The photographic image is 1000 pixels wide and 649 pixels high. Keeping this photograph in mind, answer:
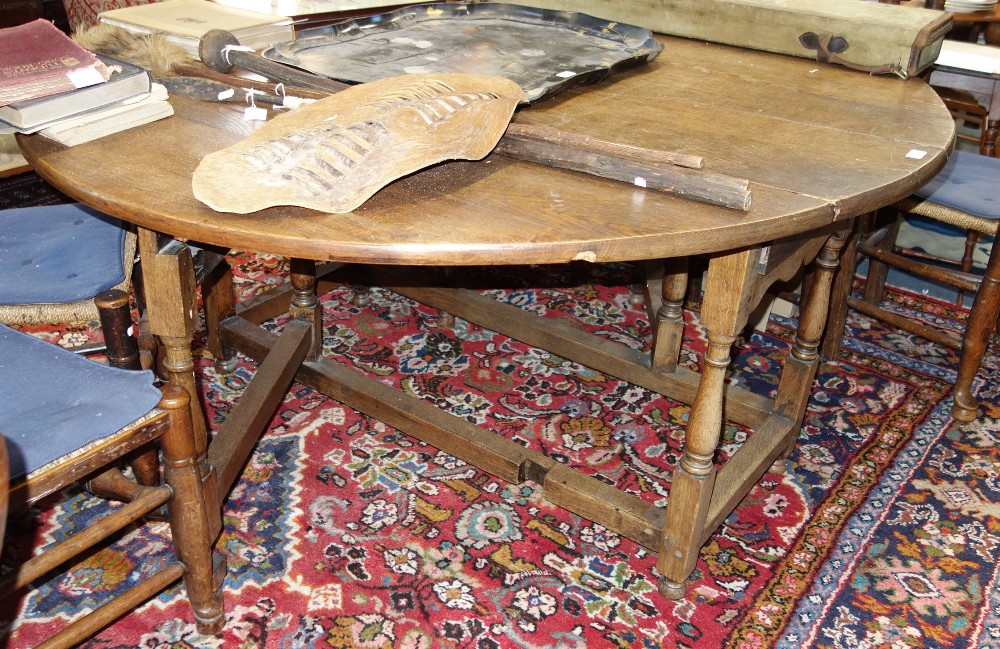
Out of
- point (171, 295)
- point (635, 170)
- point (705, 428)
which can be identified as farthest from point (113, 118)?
point (705, 428)

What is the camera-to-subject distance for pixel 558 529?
2.05 meters

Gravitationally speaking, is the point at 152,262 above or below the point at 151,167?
below

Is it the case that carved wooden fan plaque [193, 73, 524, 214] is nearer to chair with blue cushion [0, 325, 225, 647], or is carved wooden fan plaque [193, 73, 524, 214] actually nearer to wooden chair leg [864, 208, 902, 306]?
chair with blue cushion [0, 325, 225, 647]

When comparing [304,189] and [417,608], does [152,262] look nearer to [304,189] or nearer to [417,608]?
[304,189]

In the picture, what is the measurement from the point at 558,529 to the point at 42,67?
4.55 ft

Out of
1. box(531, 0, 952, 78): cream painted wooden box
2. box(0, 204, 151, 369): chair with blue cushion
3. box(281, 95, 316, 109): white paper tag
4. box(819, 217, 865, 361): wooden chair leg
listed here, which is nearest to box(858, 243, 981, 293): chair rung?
box(819, 217, 865, 361): wooden chair leg

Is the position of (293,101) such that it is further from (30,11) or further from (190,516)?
(30,11)

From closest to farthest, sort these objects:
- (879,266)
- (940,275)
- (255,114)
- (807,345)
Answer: (255,114)
(807,345)
(940,275)
(879,266)

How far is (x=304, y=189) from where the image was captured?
1.31 m

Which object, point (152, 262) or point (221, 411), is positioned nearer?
point (152, 262)

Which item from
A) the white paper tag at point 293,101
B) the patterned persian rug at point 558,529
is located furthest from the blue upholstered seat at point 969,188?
the white paper tag at point 293,101

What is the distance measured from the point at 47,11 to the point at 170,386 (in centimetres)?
345

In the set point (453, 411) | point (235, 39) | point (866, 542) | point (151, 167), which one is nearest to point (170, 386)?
point (151, 167)

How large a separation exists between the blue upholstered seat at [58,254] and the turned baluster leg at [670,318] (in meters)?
1.32
